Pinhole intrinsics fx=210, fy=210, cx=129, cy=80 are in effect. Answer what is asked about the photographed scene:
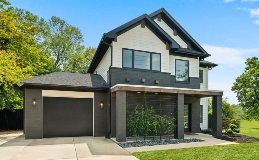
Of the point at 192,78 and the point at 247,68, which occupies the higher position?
the point at 247,68

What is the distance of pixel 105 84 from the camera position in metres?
13.8

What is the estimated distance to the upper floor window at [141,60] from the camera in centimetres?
1370

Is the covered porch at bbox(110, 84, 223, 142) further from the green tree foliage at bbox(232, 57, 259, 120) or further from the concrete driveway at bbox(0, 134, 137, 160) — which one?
the green tree foliage at bbox(232, 57, 259, 120)

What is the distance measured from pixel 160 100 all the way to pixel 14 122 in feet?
42.6

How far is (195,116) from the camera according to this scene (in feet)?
53.2

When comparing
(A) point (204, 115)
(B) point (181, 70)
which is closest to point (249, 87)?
(A) point (204, 115)

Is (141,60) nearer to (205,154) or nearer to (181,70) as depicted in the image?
(181,70)

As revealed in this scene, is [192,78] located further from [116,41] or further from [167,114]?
[116,41]

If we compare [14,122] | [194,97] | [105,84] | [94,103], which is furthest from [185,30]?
[14,122]

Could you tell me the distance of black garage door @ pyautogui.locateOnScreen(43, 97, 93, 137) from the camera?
1295 cm

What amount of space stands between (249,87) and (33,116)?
87.3ft

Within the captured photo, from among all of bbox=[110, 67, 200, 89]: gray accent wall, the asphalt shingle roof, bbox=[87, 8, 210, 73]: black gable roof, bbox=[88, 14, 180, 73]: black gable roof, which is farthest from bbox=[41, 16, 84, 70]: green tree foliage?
bbox=[110, 67, 200, 89]: gray accent wall

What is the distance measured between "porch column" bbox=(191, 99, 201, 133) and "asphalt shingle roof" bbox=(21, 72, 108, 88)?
7190 mm

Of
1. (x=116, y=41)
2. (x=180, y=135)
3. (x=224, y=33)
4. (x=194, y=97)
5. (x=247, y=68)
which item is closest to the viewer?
(x=180, y=135)
